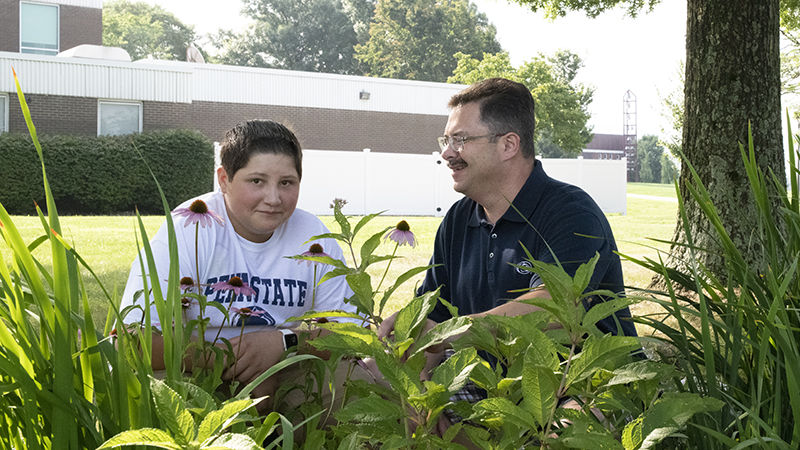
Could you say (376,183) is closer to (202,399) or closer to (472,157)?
(472,157)

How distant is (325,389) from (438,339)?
53.5 inches

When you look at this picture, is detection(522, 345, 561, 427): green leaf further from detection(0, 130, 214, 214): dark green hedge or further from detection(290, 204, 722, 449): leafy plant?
detection(0, 130, 214, 214): dark green hedge

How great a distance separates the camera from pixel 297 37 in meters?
55.7

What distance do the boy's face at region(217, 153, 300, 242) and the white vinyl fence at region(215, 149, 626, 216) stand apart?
64.4 feet

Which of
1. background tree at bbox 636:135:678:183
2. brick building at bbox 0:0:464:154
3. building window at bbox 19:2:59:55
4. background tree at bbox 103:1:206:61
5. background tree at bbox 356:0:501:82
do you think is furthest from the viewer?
background tree at bbox 636:135:678:183

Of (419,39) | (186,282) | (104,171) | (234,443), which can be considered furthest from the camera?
(419,39)

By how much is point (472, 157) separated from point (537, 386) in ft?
7.49

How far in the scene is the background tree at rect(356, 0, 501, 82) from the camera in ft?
175

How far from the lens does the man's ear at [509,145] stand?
2998 millimetres

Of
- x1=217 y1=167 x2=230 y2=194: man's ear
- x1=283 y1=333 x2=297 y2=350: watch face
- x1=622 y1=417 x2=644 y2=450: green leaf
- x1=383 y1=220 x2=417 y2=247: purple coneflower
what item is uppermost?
x1=217 y1=167 x2=230 y2=194: man's ear

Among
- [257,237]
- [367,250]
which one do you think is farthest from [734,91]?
[367,250]

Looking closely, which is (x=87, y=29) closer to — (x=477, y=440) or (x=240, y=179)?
(x=240, y=179)

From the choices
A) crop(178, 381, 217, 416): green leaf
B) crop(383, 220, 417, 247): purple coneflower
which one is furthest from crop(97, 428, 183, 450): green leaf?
crop(383, 220, 417, 247): purple coneflower

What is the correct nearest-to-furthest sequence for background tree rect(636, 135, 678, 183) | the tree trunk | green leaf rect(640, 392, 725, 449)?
green leaf rect(640, 392, 725, 449)
the tree trunk
background tree rect(636, 135, 678, 183)
